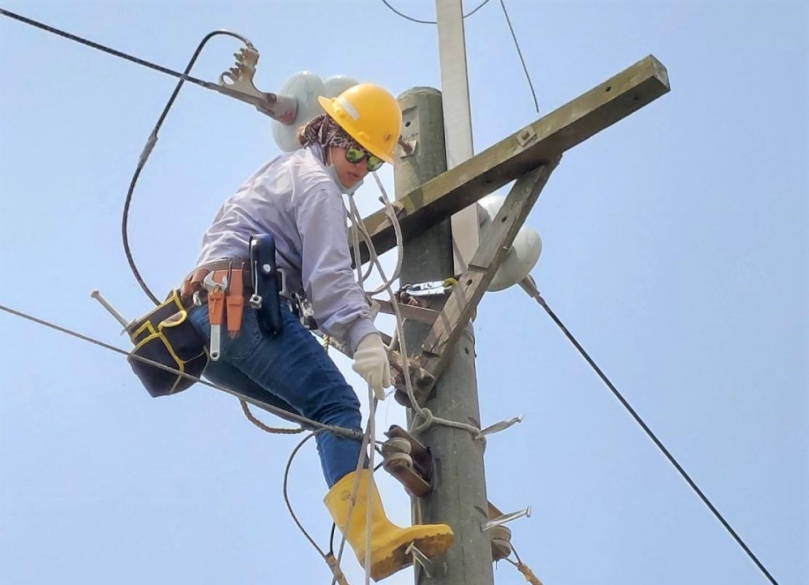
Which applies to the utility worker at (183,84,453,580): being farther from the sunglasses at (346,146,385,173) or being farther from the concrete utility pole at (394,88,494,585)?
the concrete utility pole at (394,88,494,585)

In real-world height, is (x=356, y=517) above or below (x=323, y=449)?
below

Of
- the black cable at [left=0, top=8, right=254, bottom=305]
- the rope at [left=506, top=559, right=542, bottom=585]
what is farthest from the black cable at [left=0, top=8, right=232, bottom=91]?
the rope at [left=506, top=559, right=542, bottom=585]

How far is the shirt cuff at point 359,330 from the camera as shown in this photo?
346 cm

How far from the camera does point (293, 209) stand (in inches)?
143

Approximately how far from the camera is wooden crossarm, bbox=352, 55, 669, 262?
157 inches

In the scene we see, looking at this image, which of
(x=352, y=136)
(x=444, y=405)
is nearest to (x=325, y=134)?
(x=352, y=136)

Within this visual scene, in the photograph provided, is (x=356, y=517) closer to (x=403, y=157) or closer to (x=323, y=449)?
→ (x=323, y=449)

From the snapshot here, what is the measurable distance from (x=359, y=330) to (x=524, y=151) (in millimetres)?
1062

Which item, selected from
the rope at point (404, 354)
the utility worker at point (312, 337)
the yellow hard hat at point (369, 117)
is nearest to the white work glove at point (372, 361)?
the utility worker at point (312, 337)

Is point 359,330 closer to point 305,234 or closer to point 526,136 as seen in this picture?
point 305,234

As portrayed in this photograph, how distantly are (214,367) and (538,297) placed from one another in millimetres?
1707

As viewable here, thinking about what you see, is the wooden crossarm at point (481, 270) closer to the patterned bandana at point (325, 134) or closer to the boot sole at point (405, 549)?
the patterned bandana at point (325, 134)

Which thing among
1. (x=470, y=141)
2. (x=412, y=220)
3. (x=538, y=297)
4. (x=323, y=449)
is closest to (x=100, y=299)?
(x=323, y=449)

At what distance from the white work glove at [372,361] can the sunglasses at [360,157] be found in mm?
663
